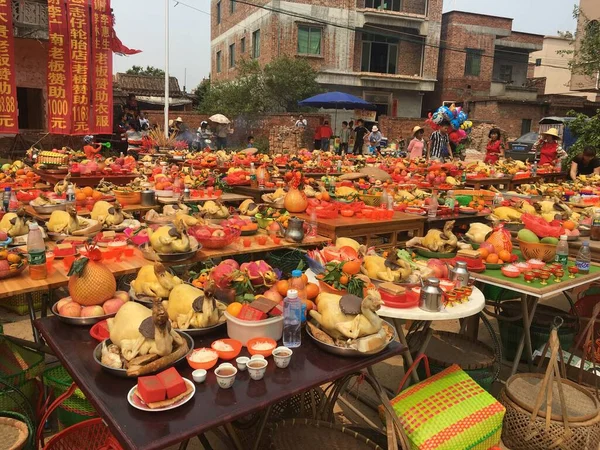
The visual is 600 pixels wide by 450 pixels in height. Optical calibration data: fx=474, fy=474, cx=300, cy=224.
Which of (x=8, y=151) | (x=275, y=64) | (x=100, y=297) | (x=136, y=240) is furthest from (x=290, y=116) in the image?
(x=100, y=297)

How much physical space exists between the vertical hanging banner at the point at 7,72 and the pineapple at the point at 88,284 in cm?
828

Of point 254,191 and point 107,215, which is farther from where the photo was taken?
point 254,191

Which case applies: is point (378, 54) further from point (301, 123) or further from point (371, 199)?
point (371, 199)

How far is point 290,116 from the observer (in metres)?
19.2

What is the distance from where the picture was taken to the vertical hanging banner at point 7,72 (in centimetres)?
877

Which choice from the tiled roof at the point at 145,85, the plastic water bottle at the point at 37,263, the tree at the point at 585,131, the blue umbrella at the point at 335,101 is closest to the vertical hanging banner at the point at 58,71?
the plastic water bottle at the point at 37,263

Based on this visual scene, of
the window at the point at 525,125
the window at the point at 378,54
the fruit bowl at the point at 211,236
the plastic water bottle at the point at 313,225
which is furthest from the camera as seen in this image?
the window at the point at 378,54

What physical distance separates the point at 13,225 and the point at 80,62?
7.58 metres

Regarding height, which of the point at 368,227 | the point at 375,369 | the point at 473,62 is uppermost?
the point at 473,62

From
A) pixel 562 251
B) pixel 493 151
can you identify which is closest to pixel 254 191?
pixel 562 251

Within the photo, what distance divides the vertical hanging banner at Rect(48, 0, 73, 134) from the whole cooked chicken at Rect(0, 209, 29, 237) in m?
7.12

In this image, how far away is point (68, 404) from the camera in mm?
2773

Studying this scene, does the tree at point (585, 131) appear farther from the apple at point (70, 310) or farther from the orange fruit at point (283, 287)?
the apple at point (70, 310)

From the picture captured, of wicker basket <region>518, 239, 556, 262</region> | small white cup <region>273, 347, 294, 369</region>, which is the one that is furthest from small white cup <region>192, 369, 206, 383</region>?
wicker basket <region>518, 239, 556, 262</region>
